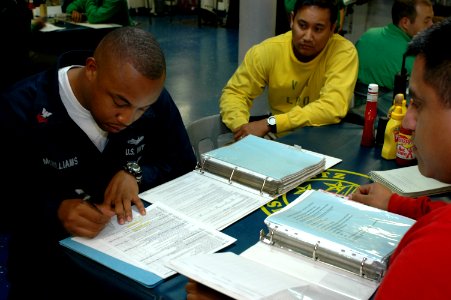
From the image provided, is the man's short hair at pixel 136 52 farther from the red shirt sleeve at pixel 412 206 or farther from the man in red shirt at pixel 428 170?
the red shirt sleeve at pixel 412 206

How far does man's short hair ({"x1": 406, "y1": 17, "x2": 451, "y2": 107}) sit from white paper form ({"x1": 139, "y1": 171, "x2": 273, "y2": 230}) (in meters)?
0.67

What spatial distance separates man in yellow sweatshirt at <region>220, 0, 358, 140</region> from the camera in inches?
93.4

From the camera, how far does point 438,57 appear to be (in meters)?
0.94

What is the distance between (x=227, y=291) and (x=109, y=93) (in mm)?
719

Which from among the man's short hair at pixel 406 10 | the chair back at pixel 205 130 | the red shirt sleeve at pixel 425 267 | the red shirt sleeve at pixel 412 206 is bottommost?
the chair back at pixel 205 130

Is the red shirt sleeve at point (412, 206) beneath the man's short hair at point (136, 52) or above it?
beneath

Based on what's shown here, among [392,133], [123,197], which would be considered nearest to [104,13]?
[392,133]

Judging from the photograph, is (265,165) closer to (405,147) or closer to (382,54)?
(405,147)

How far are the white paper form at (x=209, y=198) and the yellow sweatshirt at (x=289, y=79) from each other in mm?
840

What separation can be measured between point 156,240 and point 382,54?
2.74m

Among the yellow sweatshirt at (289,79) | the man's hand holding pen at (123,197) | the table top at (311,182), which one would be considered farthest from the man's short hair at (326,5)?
the man's hand holding pen at (123,197)

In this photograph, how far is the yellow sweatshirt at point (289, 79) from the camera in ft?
8.11

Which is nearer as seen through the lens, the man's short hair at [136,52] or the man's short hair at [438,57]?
the man's short hair at [438,57]

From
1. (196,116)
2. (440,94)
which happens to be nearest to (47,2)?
(196,116)
